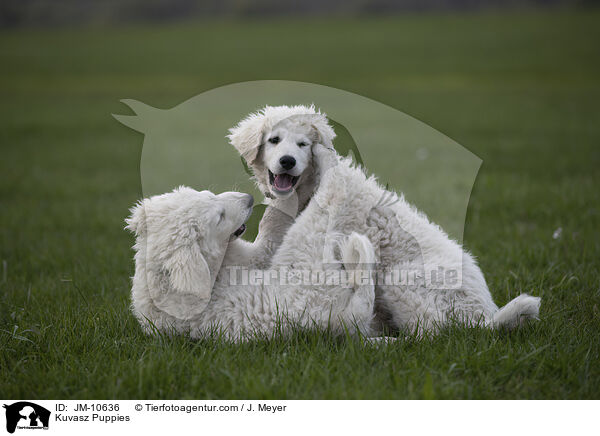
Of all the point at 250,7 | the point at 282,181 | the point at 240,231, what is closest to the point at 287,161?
the point at 282,181

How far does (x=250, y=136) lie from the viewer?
3.90 metres

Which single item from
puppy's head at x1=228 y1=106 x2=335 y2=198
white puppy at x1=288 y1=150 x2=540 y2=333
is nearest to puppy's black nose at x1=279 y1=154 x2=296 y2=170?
puppy's head at x1=228 y1=106 x2=335 y2=198

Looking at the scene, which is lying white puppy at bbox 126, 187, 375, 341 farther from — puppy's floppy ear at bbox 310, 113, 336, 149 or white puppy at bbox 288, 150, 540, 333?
puppy's floppy ear at bbox 310, 113, 336, 149

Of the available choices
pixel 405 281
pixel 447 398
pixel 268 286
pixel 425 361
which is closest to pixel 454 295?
pixel 405 281

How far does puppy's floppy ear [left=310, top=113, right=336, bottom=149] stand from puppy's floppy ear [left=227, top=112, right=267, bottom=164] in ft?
1.11

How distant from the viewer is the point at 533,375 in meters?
2.83

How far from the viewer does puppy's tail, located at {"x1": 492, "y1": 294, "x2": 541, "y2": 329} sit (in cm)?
302

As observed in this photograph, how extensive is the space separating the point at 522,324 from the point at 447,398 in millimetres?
796

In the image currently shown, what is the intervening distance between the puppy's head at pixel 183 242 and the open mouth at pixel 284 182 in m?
0.36
